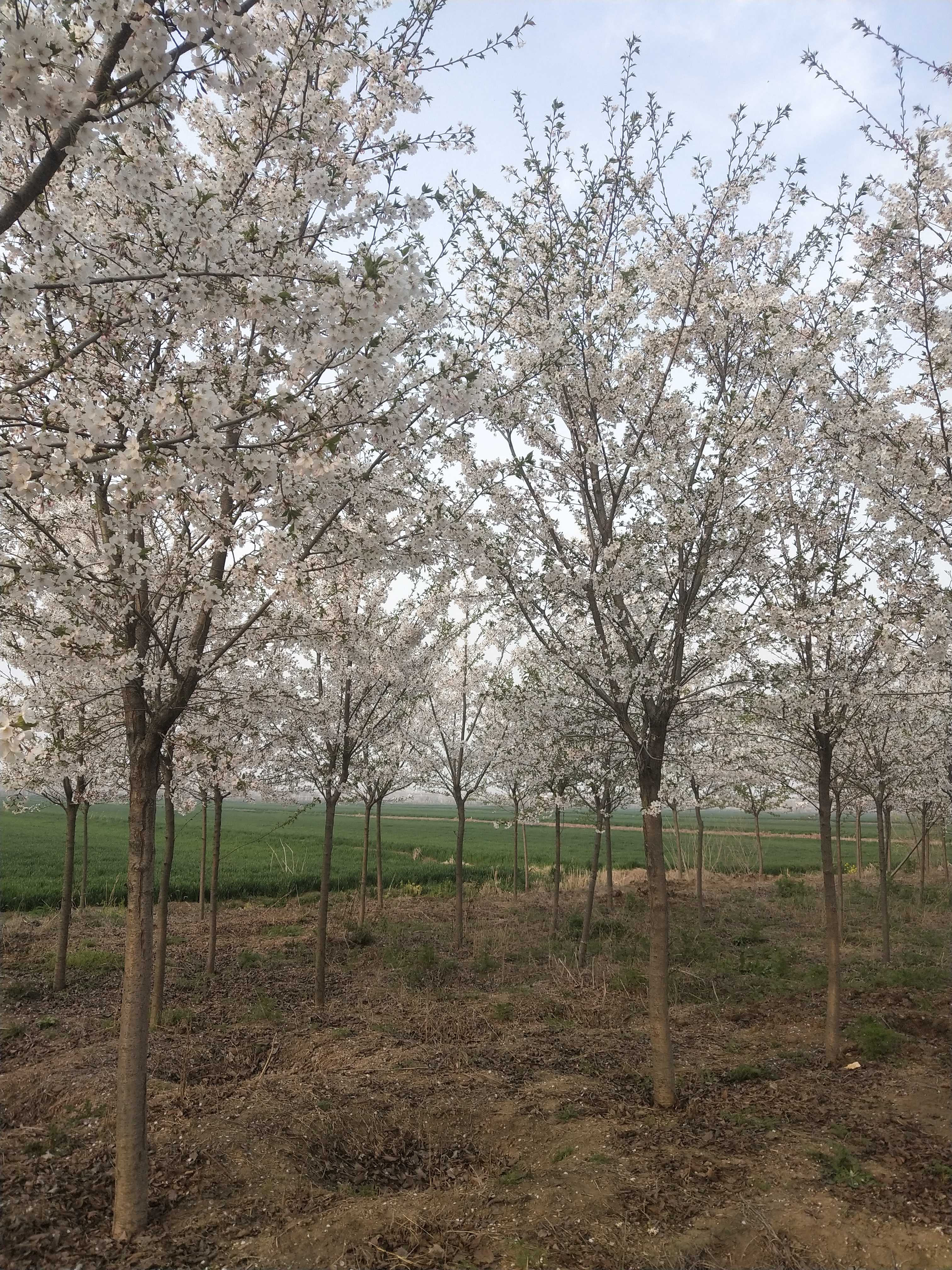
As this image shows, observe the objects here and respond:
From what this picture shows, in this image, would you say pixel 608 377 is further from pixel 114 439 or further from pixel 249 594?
pixel 114 439

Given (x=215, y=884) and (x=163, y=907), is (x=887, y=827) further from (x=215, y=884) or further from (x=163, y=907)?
(x=163, y=907)

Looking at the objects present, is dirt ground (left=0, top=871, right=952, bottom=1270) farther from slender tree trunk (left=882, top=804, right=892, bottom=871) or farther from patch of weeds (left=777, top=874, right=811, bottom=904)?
patch of weeds (left=777, top=874, right=811, bottom=904)

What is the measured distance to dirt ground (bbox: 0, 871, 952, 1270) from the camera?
171 inches

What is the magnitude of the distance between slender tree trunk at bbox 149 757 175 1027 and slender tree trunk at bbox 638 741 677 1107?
4.37 metres

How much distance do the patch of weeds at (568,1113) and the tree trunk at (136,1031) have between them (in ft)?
10.2

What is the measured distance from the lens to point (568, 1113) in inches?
240

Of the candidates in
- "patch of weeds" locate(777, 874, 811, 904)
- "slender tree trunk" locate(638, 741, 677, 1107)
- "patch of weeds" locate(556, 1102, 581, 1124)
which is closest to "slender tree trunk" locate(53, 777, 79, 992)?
"patch of weeds" locate(556, 1102, 581, 1124)

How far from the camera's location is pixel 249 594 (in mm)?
5141

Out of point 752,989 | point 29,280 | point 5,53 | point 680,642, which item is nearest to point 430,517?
point 680,642

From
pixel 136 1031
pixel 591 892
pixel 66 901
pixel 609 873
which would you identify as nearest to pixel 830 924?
pixel 591 892

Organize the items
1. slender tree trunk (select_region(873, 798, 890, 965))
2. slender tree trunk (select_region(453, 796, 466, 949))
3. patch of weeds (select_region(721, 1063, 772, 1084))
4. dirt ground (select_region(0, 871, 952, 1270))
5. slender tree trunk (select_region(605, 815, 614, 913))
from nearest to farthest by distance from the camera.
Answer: dirt ground (select_region(0, 871, 952, 1270)), patch of weeds (select_region(721, 1063, 772, 1084)), slender tree trunk (select_region(873, 798, 890, 965)), slender tree trunk (select_region(453, 796, 466, 949)), slender tree trunk (select_region(605, 815, 614, 913))

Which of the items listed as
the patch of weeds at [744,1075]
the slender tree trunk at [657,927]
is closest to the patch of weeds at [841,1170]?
the slender tree trunk at [657,927]

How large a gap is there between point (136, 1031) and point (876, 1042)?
7209 mm

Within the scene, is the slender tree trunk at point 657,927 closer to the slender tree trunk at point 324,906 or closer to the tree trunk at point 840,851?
the slender tree trunk at point 324,906
